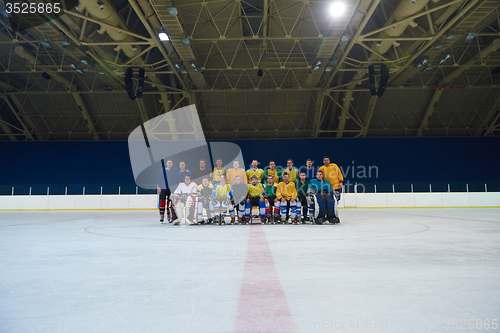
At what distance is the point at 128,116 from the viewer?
27.4 m

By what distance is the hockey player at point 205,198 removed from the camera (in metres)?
10.9

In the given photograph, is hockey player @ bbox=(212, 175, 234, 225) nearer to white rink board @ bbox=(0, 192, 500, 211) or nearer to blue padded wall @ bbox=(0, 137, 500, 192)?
white rink board @ bbox=(0, 192, 500, 211)

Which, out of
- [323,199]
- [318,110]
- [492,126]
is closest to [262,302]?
[323,199]

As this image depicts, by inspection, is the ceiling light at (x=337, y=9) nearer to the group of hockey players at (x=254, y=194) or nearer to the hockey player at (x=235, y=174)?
the group of hockey players at (x=254, y=194)

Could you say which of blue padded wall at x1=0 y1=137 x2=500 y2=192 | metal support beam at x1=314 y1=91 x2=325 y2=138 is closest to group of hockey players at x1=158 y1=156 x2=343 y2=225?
metal support beam at x1=314 y1=91 x2=325 y2=138

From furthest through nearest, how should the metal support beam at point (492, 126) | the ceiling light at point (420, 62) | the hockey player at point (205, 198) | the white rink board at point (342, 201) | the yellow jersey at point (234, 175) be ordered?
the metal support beam at point (492, 126) → the white rink board at point (342, 201) → the ceiling light at point (420, 62) → the yellow jersey at point (234, 175) → the hockey player at point (205, 198)

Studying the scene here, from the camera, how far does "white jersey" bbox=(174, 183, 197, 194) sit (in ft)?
35.8

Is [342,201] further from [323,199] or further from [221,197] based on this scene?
[221,197]

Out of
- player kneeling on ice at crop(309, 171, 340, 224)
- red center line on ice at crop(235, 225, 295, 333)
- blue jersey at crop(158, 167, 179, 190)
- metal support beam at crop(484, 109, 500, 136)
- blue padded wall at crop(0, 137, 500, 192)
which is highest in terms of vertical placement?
metal support beam at crop(484, 109, 500, 136)

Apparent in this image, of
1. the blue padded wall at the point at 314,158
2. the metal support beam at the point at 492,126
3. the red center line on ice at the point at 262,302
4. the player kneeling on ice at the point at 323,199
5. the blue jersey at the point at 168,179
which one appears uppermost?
the metal support beam at the point at 492,126

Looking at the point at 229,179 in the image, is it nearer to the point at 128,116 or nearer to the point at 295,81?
the point at 295,81

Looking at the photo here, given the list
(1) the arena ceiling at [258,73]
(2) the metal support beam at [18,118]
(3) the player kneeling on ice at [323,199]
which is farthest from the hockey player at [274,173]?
(2) the metal support beam at [18,118]

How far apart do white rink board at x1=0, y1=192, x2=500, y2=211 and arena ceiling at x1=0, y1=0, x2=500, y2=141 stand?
23.6 ft

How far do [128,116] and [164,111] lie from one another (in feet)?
11.1
